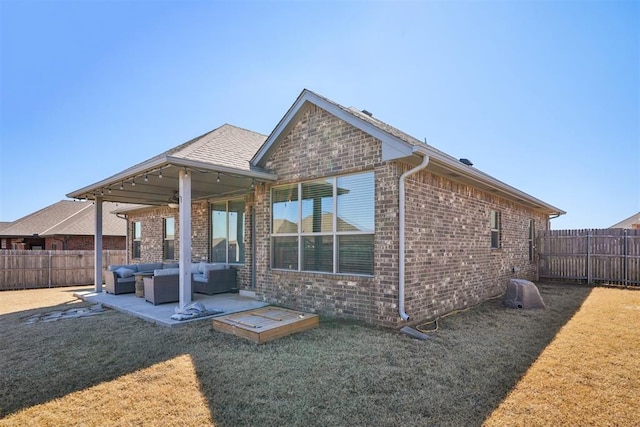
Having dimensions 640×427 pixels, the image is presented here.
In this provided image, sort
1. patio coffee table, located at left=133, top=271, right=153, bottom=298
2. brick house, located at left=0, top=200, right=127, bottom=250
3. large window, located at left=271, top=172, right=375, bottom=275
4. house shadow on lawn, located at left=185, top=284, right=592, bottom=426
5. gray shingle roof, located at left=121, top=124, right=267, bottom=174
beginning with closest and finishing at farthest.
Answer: house shadow on lawn, located at left=185, top=284, right=592, bottom=426
large window, located at left=271, top=172, right=375, bottom=275
gray shingle roof, located at left=121, top=124, right=267, bottom=174
patio coffee table, located at left=133, top=271, right=153, bottom=298
brick house, located at left=0, top=200, right=127, bottom=250

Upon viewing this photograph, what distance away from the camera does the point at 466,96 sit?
38.3ft

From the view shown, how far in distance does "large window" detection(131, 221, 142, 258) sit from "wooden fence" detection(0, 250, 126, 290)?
163cm

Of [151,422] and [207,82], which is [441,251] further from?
[207,82]

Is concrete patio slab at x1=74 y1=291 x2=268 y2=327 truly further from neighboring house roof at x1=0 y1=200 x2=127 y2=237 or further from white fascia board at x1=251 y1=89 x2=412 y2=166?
neighboring house roof at x1=0 y1=200 x2=127 y2=237

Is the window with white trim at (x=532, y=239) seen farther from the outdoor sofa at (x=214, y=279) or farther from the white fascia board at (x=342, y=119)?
the outdoor sofa at (x=214, y=279)

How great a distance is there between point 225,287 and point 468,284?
6547 mm

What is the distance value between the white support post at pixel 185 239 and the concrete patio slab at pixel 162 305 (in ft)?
1.67

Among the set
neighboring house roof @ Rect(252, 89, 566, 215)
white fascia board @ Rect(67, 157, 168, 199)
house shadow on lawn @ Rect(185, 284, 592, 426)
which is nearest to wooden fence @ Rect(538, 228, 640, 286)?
neighboring house roof @ Rect(252, 89, 566, 215)

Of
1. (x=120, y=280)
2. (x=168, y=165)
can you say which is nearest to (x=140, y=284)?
(x=120, y=280)

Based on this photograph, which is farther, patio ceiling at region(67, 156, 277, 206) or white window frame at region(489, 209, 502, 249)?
white window frame at region(489, 209, 502, 249)

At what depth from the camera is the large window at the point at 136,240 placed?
14.9 m

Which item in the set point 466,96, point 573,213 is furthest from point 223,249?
point 573,213

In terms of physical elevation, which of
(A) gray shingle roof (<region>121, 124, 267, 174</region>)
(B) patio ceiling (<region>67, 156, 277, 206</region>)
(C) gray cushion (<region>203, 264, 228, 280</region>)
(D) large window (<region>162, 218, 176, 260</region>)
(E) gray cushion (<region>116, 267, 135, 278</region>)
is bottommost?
(E) gray cushion (<region>116, 267, 135, 278</region>)

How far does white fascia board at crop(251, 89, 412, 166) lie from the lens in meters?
5.59
